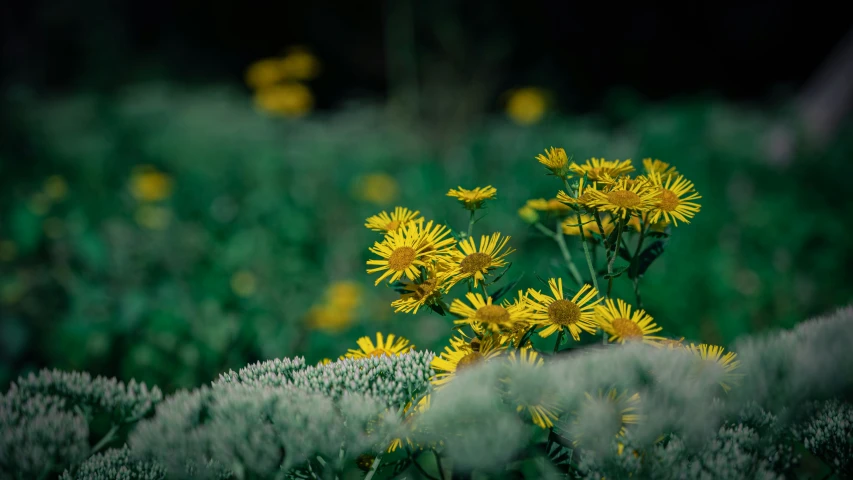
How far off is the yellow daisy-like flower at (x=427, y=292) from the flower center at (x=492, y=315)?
103mm

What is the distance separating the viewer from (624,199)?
0.99 meters

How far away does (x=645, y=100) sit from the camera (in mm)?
9016

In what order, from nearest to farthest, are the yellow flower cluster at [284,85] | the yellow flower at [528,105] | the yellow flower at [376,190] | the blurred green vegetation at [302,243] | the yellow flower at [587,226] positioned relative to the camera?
the yellow flower at [587,226] → the blurred green vegetation at [302,243] → the yellow flower at [376,190] → the yellow flower cluster at [284,85] → the yellow flower at [528,105]

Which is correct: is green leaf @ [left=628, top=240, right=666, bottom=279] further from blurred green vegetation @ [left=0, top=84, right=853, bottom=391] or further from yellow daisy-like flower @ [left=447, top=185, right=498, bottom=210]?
yellow daisy-like flower @ [left=447, top=185, right=498, bottom=210]

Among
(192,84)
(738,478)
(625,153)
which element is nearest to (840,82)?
(625,153)

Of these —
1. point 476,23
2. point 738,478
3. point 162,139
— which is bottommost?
point 738,478

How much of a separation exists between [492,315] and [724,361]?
41cm

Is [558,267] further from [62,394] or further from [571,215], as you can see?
[62,394]

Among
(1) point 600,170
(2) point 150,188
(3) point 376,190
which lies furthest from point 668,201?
(2) point 150,188

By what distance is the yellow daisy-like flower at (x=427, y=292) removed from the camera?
1.02 metres

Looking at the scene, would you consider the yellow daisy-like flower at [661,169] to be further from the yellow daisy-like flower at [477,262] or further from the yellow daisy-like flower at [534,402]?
the yellow daisy-like flower at [534,402]

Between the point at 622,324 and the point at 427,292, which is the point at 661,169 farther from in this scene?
the point at 427,292

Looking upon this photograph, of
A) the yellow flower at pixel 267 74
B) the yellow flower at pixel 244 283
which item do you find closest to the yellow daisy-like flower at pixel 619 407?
the yellow flower at pixel 244 283

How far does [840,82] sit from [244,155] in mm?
5071
